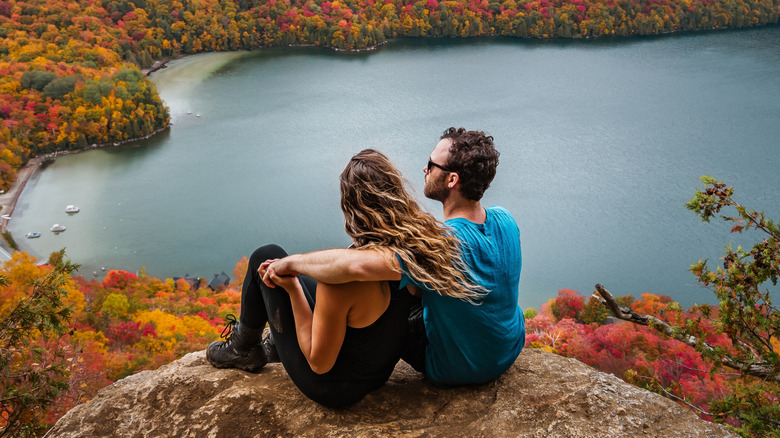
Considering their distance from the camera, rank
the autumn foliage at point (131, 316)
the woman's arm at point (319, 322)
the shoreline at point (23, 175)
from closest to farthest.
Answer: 1. the woman's arm at point (319, 322)
2. the autumn foliage at point (131, 316)
3. the shoreline at point (23, 175)

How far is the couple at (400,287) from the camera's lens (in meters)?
2.19

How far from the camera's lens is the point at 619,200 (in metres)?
28.2

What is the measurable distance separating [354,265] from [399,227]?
Answer: 24cm

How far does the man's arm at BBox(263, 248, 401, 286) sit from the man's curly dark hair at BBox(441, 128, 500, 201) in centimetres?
50

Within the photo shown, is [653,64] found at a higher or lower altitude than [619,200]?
higher

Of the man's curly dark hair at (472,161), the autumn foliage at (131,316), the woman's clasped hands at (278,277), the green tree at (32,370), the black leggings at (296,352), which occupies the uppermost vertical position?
the man's curly dark hair at (472,161)

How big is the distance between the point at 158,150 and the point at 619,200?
28.6 m

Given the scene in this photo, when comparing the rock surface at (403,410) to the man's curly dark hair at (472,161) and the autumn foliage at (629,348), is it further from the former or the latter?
the autumn foliage at (629,348)

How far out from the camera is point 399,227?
2.20 meters

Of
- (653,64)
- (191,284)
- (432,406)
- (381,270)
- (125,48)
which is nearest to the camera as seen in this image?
(381,270)

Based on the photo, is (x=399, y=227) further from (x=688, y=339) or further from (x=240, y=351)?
(x=688, y=339)

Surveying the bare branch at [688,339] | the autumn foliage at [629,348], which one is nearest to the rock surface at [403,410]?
the bare branch at [688,339]

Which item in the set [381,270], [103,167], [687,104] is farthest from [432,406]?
[687,104]

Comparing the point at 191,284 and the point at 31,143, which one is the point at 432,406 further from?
the point at 31,143
